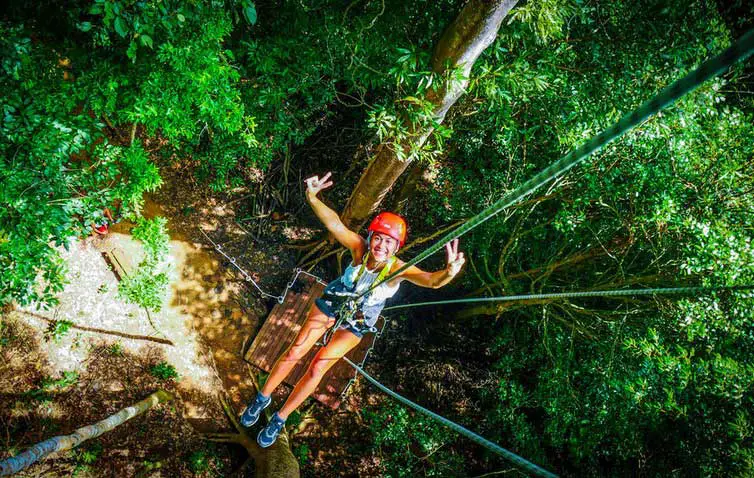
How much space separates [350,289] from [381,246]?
55 centimetres

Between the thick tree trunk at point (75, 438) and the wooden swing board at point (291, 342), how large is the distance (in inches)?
49.9

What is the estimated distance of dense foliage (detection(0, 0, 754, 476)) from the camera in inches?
98.1

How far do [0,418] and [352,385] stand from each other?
13.1ft

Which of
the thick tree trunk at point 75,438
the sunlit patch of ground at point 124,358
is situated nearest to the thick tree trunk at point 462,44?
the thick tree trunk at point 75,438

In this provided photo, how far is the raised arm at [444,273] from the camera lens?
272 centimetres

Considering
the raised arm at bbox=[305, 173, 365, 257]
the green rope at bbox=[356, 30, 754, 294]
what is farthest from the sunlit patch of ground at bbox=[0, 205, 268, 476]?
the green rope at bbox=[356, 30, 754, 294]

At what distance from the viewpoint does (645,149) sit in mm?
3424

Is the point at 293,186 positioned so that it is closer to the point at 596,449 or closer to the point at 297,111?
the point at 297,111

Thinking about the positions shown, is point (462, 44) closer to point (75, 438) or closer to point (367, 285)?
point (367, 285)

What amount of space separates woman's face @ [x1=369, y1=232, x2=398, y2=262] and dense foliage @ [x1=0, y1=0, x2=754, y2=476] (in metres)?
0.88

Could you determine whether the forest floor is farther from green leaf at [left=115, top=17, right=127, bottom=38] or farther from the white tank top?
the white tank top

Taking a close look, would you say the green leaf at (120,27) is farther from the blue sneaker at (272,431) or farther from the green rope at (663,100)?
the blue sneaker at (272,431)

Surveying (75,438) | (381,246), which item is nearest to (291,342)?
(75,438)

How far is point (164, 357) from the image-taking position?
15.6 feet
